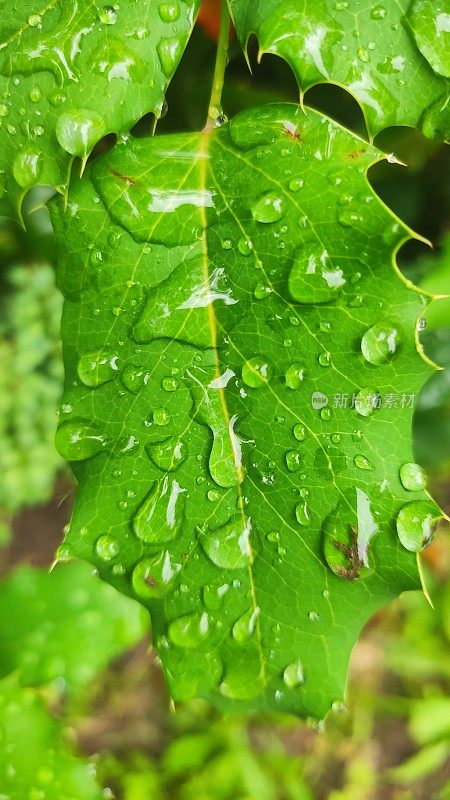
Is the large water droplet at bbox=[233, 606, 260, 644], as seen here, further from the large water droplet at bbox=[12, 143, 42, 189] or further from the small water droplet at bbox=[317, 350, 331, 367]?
the large water droplet at bbox=[12, 143, 42, 189]

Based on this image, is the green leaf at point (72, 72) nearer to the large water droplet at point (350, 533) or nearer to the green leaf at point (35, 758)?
the large water droplet at point (350, 533)

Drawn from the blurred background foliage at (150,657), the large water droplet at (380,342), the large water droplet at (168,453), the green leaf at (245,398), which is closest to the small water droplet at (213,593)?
the green leaf at (245,398)

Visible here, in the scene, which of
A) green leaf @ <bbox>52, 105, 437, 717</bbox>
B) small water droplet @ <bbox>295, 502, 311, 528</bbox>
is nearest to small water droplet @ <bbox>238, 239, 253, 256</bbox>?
green leaf @ <bbox>52, 105, 437, 717</bbox>

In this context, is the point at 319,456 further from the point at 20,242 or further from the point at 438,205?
the point at 20,242

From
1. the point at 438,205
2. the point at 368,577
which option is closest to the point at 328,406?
the point at 368,577

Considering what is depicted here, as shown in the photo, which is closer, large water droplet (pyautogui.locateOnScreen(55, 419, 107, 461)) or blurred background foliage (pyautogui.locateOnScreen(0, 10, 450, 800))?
large water droplet (pyautogui.locateOnScreen(55, 419, 107, 461))
